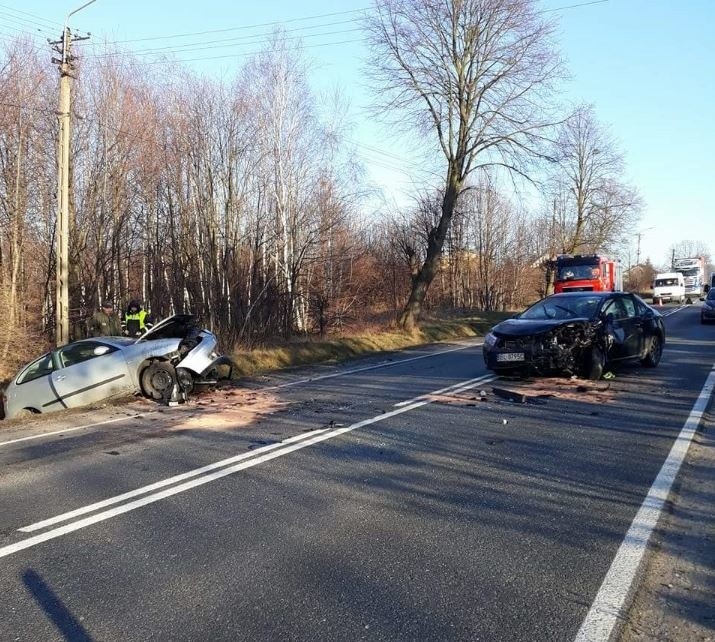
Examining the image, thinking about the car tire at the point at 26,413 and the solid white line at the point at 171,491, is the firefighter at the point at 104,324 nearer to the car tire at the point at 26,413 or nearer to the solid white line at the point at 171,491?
the car tire at the point at 26,413

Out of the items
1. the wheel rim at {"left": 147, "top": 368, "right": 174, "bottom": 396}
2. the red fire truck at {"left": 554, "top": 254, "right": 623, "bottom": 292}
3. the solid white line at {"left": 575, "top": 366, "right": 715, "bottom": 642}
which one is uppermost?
the red fire truck at {"left": 554, "top": 254, "right": 623, "bottom": 292}

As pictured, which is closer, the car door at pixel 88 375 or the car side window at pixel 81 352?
the car door at pixel 88 375

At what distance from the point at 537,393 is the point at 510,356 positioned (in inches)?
51.4

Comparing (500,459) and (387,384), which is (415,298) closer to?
(387,384)

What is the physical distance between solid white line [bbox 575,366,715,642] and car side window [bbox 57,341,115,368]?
860 centimetres

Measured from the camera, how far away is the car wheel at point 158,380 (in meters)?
10.9

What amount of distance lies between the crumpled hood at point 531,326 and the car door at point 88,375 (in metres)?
6.39

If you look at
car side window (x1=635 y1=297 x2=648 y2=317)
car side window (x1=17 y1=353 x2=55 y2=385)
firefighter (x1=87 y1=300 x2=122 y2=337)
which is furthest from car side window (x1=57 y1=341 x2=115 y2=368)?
car side window (x1=635 y1=297 x2=648 y2=317)

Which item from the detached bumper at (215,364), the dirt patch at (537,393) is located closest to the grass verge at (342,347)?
the detached bumper at (215,364)

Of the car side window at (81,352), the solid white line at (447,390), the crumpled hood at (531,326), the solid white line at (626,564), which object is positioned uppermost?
the crumpled hood at (531,326)

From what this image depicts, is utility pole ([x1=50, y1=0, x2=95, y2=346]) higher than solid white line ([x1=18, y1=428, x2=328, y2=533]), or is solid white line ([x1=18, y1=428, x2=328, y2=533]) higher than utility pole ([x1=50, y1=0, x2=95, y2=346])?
utility pole ([x1=50, y1=0, x2=95, y2=346])

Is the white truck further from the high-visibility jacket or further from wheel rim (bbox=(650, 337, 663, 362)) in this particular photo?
the high-visibility jacket

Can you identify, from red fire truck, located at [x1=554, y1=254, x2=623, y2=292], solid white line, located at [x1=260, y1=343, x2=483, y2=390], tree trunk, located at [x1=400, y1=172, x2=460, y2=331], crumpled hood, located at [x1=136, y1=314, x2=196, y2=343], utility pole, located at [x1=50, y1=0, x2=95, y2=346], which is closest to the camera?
crumpled hood, located at [x1=136, y1=314, x2=196, y2=343]

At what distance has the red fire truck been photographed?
99.5 feet
